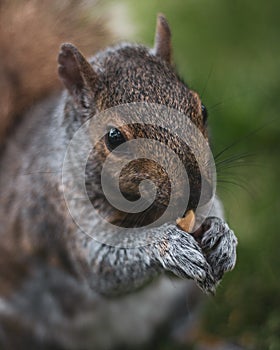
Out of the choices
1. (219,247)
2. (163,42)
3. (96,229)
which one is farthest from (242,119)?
(219,247)

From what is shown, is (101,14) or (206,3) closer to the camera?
(101,14)

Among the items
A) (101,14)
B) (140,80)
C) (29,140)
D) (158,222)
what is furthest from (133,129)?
(101,14)

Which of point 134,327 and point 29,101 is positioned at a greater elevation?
point 29,101

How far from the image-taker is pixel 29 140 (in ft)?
7.48

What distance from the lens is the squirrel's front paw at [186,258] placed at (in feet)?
5.30

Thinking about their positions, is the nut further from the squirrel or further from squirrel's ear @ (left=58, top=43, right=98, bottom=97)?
squirrel's ear @ (left=58, top=43, right=98, bottom=97)

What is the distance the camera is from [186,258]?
1.66 metres

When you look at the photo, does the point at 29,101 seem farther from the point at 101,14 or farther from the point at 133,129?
the point at 133,129

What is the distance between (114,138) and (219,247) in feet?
1.29

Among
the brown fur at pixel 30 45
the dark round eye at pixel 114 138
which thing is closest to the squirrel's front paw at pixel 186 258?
the dark round eye at pixel 114 138

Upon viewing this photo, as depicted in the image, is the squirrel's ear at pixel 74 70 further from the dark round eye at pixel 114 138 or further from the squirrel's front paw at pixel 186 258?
the squirrel's front paw at pixel 186 258

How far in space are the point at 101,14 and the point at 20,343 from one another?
1.29 meters

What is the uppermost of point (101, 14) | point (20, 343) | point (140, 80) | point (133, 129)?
point (101, 14)

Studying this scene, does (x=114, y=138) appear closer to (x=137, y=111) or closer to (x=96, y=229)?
(x=137, y=111)
